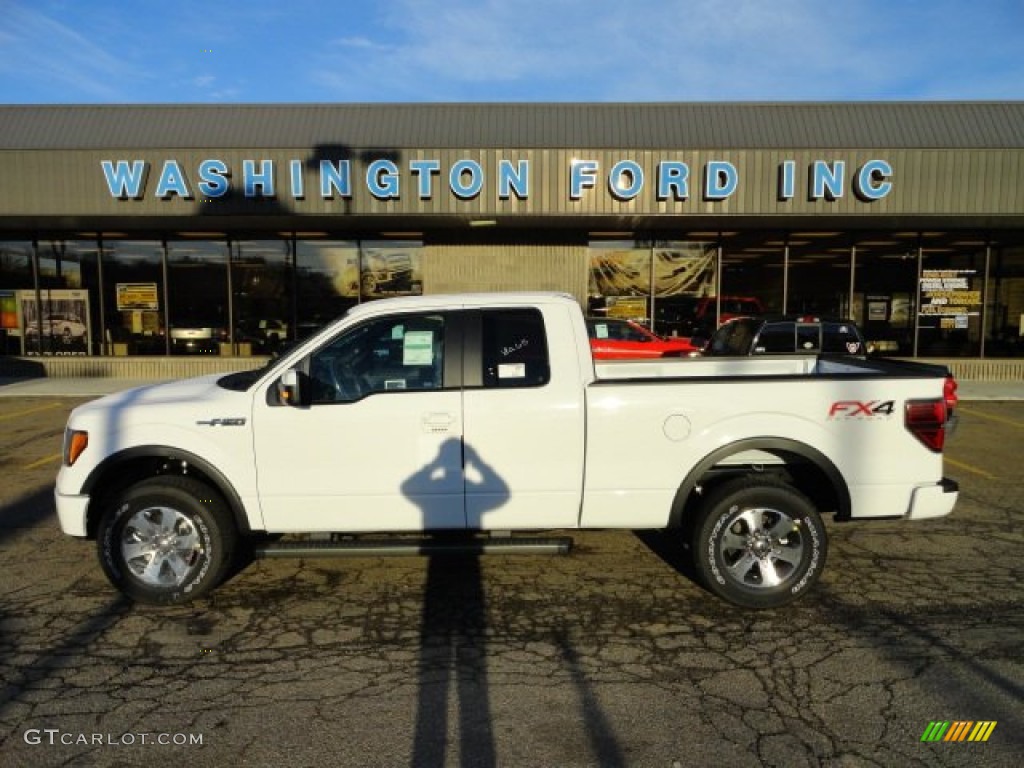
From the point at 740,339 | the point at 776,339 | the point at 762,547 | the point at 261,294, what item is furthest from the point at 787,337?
the point at 261,294

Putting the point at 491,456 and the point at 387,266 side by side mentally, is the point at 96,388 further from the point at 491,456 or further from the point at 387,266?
the point at 491,456

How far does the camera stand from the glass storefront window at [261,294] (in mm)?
16953

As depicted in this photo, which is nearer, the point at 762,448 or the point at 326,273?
the point at 762,448

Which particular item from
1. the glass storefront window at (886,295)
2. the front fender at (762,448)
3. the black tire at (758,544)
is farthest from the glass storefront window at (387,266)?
the black tire at (758,544)

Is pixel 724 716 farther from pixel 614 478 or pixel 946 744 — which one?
pixel 614 478

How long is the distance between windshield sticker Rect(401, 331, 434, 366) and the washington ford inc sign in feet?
33.7

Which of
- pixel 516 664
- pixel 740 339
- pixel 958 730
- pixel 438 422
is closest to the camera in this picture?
pixel 958 730

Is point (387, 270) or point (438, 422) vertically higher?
point (387, 270)

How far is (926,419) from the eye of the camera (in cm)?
436

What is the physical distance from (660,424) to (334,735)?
7.94 ft

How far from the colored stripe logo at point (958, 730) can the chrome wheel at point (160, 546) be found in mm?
3951

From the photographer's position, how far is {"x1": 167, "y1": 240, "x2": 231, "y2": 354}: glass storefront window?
1703cm

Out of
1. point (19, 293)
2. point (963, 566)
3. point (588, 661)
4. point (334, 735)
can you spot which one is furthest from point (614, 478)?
point (19, 293)

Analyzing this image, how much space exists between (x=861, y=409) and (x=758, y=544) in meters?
1.02
